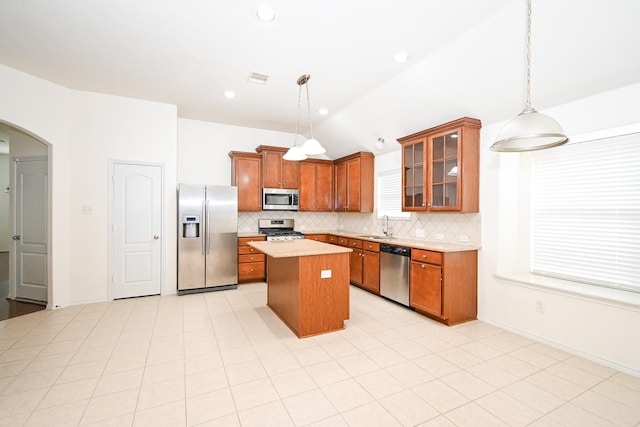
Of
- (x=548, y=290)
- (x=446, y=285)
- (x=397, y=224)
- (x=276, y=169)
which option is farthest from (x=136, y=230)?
(x=548, y=290)

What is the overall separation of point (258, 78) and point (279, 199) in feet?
8.51

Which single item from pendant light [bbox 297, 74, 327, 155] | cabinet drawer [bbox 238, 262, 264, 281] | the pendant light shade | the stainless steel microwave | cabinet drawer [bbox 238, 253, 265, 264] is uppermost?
pendant light [bbox 297, 74, 327, 155]

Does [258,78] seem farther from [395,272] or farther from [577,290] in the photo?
[577,290]

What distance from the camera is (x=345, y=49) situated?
297cm

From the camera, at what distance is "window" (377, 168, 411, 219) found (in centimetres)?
513

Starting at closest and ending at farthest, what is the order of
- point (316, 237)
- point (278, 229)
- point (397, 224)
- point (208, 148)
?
point (397, 224) → point (208, 148) → point (316, 237) → point (278, 229)

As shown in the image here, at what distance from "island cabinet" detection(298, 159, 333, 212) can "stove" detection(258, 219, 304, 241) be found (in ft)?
1.65

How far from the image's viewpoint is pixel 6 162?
8.30 m

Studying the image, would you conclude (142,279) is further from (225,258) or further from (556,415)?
(556,415)

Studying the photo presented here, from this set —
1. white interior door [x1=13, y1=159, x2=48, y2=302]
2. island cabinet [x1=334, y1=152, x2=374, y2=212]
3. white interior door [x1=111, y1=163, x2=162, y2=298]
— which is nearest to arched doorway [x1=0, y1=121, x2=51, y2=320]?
white interior door [x1=13, y1=159, x2=48, y2=302]

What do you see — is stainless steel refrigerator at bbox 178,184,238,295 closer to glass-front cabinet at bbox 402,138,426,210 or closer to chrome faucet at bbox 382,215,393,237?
chrome faucet at bbox 382,215,393,237

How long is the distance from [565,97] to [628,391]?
258 centimetres

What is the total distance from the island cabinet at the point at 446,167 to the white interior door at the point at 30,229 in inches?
216

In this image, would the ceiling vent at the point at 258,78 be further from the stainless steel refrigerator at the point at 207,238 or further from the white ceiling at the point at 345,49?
the stainless steel refrigerator at the point at 207,238
